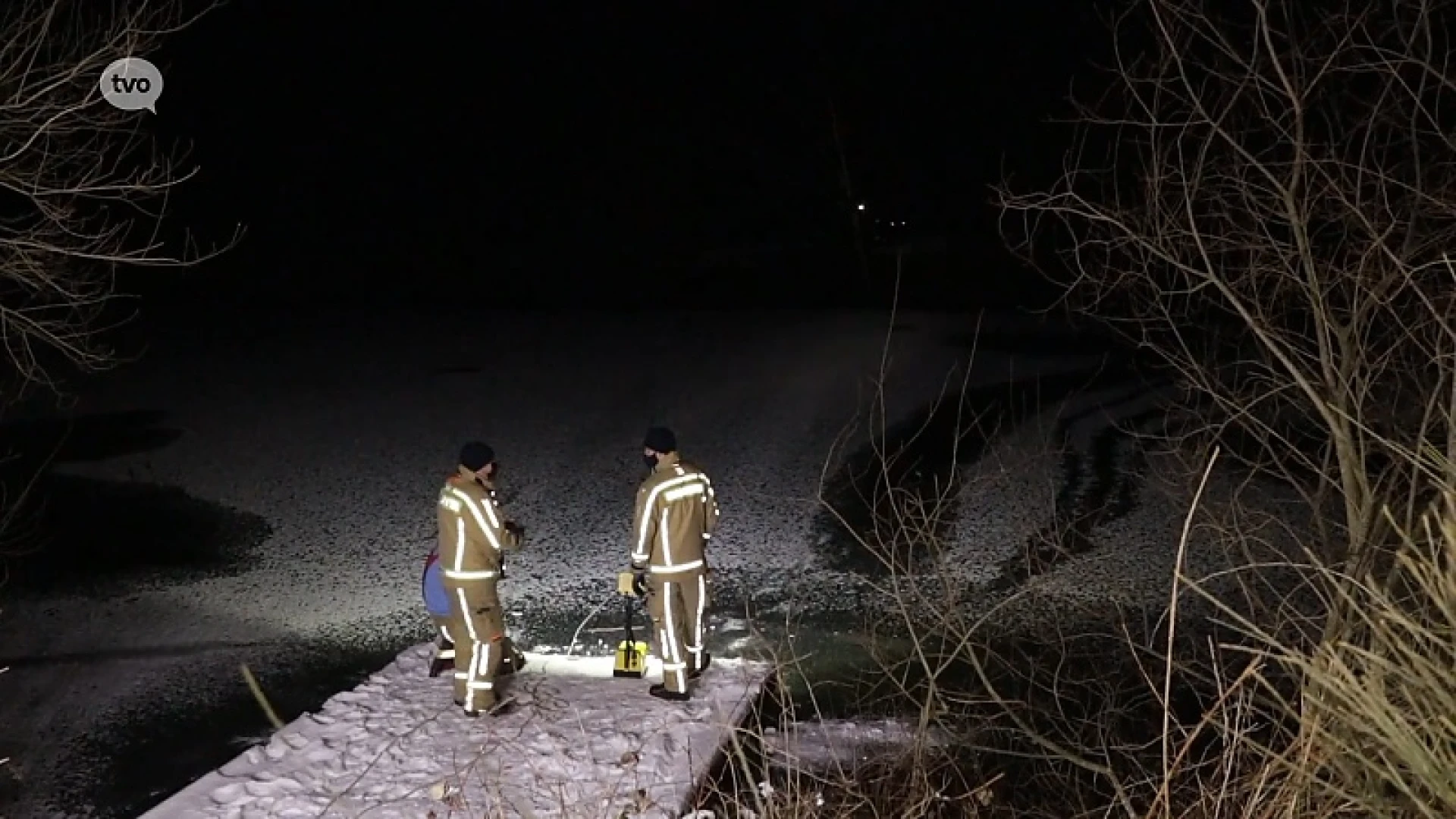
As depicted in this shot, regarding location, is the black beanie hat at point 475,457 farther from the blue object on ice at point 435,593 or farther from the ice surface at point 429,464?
the ice surface at point 429,464

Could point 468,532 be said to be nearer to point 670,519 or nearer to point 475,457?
point 475,457

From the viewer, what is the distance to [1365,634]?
5785mm

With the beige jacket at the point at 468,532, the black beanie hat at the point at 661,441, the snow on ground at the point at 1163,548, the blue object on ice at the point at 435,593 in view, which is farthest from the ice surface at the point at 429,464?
the black beanie hat at the point at 661,441

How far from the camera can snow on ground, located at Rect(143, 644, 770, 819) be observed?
5.80 metres

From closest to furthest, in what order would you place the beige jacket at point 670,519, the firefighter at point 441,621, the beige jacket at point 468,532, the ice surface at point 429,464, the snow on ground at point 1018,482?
the beige jacket at point 468,532 < the beige jacket at point 670,519 < the firefighter at point 441,621 < the ice surface at point 429,464 < the snow on ground at point 1018,482

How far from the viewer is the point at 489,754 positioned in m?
6.25

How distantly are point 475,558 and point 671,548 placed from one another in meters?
1.13

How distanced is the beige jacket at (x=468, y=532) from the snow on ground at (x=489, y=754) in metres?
0.94

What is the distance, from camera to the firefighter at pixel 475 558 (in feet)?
20.9

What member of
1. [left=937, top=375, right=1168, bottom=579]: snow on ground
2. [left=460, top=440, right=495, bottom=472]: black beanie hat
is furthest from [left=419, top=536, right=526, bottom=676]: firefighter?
[left=937, top=375, right=1168, bottom=579]: snow on ground

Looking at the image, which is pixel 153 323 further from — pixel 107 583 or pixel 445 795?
pixel 445 795

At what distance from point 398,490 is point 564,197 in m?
29.7

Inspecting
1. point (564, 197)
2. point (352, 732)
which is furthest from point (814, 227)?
point (352, 732)

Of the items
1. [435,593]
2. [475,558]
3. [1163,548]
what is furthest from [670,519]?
[1163,548]
